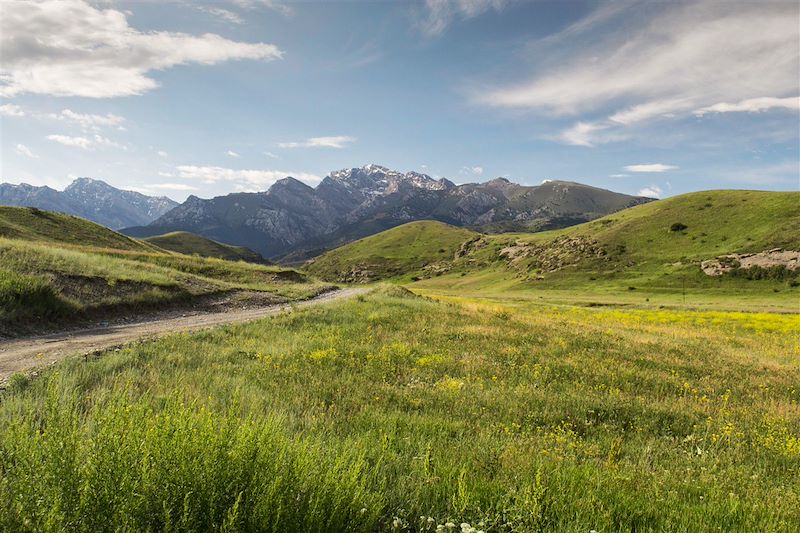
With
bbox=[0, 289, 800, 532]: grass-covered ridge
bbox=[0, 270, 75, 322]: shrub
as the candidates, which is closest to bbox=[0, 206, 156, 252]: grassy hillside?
bbox=[0, 270, 75, 322]: shrub

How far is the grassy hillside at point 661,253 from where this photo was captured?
88438 millimetres

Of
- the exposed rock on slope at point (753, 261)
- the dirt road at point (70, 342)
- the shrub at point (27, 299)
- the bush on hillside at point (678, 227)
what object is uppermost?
the bush on hillside at point (678, 227)

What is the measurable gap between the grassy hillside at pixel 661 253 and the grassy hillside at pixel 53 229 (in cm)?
8649

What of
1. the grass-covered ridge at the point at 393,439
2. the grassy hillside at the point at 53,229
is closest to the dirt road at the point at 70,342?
the grass-covered ridge at the point at 393,439

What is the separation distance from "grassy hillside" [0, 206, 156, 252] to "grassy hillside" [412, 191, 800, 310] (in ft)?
284

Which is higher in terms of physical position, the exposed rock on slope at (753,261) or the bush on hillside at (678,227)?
the bush on hillside at (678,227)

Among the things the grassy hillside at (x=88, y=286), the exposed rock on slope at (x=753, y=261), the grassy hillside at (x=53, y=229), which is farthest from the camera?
the exposed rock on slope at (x=753, y=261)

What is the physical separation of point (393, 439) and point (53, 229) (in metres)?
78.1

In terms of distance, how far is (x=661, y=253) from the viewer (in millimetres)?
113438

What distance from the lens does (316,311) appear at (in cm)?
2433

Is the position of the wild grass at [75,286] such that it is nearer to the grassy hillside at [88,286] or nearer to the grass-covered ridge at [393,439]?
the grassy hillside at [88,286]

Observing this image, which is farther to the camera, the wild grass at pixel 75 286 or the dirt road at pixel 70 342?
the wild grass at pixel 75 286

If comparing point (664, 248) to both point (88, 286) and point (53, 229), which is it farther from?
point (53, 229)

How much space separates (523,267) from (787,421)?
457 ft
